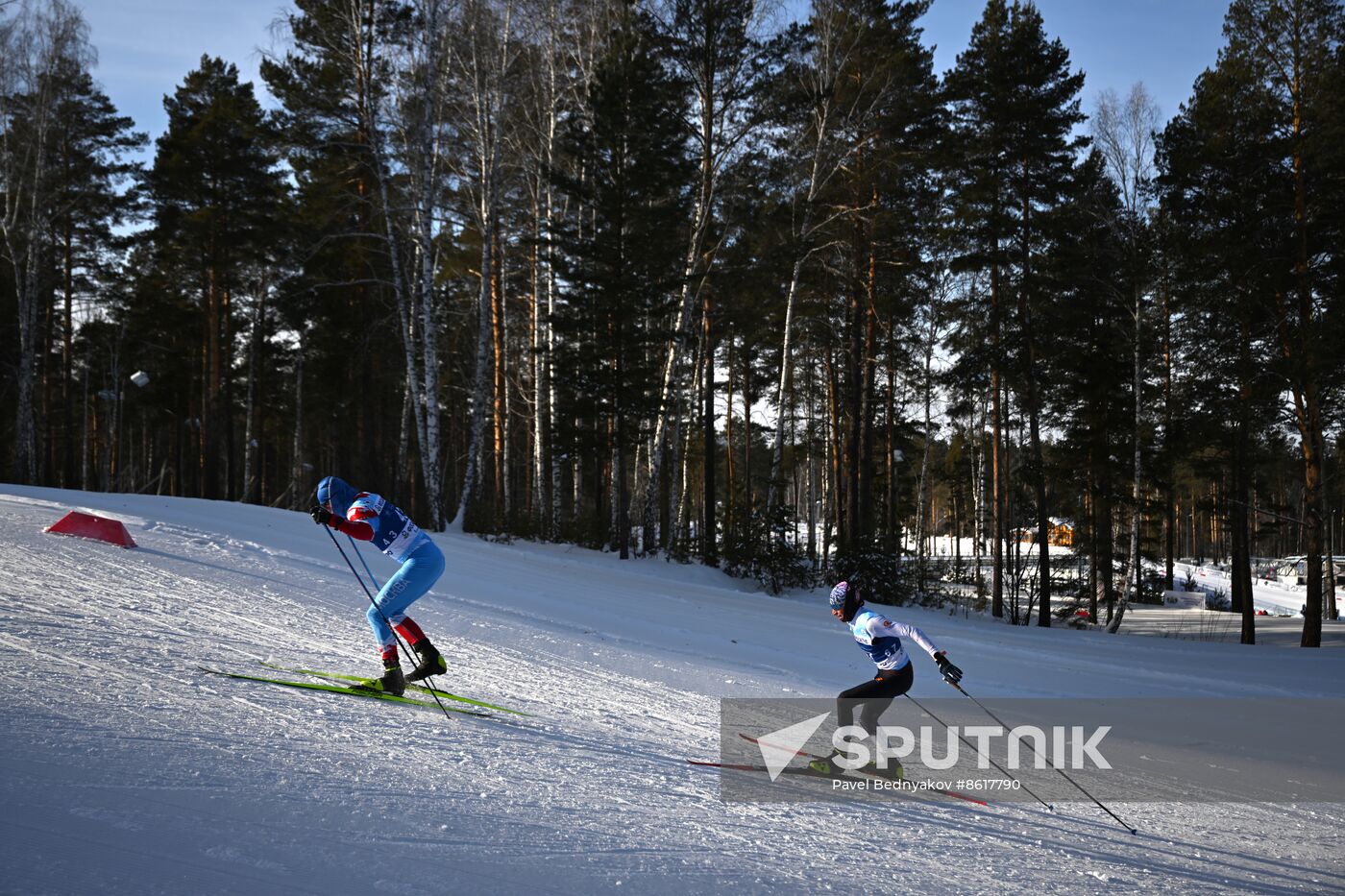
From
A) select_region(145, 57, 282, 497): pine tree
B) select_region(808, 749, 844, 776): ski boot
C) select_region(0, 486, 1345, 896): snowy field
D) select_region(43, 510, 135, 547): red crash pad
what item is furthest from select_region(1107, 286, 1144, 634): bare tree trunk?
select_region(145, 57, 282, 497): pine tree

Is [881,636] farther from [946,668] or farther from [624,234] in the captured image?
[624,234]

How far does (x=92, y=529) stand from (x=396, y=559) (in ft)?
27.4

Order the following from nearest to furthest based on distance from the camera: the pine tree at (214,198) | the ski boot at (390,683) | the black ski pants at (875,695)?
1. the black ski pants at (875,695)
2. the ski boot at (390,683)
3. the pine tree at (214,198)

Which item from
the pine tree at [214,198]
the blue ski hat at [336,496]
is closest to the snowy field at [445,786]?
the blue ski hat at [336,496]

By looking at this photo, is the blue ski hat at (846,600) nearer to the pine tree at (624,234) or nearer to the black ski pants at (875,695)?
the black ski pants at (875,695)

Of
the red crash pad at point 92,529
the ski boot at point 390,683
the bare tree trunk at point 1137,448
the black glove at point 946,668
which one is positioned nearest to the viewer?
the black glove at point 946,668

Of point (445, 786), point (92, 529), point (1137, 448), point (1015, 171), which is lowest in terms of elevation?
point (445, 786)

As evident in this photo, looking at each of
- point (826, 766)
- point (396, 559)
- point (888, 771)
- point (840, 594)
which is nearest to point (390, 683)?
point (396, 559)

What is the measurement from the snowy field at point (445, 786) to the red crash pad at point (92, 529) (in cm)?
91

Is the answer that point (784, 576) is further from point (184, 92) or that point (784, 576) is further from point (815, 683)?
point (184, 92)

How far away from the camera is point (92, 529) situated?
39.6 ft

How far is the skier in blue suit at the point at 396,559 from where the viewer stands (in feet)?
22.1

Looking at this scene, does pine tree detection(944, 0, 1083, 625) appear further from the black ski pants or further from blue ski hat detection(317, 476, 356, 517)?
blue ski hat detection(317, 476, 356, 517)

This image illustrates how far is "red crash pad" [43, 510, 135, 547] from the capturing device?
471 inches
